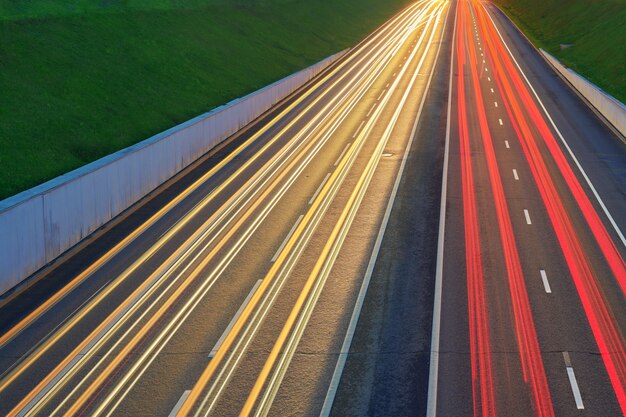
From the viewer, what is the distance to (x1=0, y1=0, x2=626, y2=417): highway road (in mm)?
15148

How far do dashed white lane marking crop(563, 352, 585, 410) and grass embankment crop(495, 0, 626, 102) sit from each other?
3607 cm

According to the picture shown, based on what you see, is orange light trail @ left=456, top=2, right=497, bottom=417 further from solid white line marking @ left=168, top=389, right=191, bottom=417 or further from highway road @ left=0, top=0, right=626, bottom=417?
solid white line marking @ left=168, top=389, right=191, bottom=417

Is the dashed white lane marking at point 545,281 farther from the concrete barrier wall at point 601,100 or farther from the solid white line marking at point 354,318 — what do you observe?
the concrete barrier wall at point 601,100

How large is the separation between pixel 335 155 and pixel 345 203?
8.16 m

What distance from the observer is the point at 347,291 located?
65.8ft

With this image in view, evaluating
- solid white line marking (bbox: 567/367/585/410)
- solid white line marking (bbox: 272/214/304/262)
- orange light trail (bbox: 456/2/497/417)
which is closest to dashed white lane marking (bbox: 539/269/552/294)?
orange light trail (bbox: 456/2/497/417)

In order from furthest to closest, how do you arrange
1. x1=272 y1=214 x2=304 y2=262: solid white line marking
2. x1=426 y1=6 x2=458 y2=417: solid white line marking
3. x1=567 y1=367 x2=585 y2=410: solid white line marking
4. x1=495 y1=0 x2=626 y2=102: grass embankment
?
x1=495 y1=0 x2=626 y2=102: grass embankment
x1=272 y1=214 x2=304 y2=262: solid white line marking
x1=426 y1=6 x2=458 y2=417: solid white line marking
x1=567 y1=367 x2=585 y2=410: solid white line marking

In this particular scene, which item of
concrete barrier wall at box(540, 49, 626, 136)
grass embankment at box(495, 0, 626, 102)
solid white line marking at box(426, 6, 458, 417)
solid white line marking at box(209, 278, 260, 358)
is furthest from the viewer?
grass embankment at box(495, 0, 626, 102)

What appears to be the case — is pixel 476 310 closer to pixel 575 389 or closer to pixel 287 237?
pixel 575 389

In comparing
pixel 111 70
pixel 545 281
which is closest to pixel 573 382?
pixel 545 281

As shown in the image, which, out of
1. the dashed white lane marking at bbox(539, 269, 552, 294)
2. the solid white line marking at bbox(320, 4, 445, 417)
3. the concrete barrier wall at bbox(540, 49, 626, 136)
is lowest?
the solid white line marking at bbox(320, 4, 445, 417)

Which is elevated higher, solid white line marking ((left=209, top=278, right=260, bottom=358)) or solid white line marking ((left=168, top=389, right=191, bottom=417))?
solid white line marking ((left=168, top=389, right=191, bottom=417))

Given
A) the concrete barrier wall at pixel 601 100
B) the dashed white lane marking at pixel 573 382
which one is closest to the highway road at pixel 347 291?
the dashed white lane marking at pixel 573 382

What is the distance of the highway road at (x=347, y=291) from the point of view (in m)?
15.1
